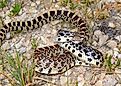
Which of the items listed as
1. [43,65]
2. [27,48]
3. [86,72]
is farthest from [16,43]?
[86,72]

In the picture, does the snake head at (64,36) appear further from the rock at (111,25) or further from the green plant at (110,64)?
the green plant at (110,64)

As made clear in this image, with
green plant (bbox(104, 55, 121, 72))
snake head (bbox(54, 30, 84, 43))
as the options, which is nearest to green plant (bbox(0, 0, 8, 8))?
snake head (bbox(54, 30, 84, 43))

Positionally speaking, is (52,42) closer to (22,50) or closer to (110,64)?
(22,50)

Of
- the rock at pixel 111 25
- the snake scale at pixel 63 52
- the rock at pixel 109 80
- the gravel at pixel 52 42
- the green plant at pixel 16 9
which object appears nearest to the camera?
the rock at pixel 109 80

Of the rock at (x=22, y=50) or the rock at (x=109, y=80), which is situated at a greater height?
the rock at (x=22, y=50)

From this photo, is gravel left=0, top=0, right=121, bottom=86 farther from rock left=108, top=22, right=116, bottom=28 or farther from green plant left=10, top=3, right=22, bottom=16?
green plant left=10, top=3, right=22, bottom=16

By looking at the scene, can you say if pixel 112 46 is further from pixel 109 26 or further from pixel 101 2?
pixel 101 2

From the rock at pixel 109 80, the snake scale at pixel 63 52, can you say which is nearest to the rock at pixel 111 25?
the snake scale at pixel 63 52

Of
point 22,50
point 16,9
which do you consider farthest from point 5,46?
point 16,9
